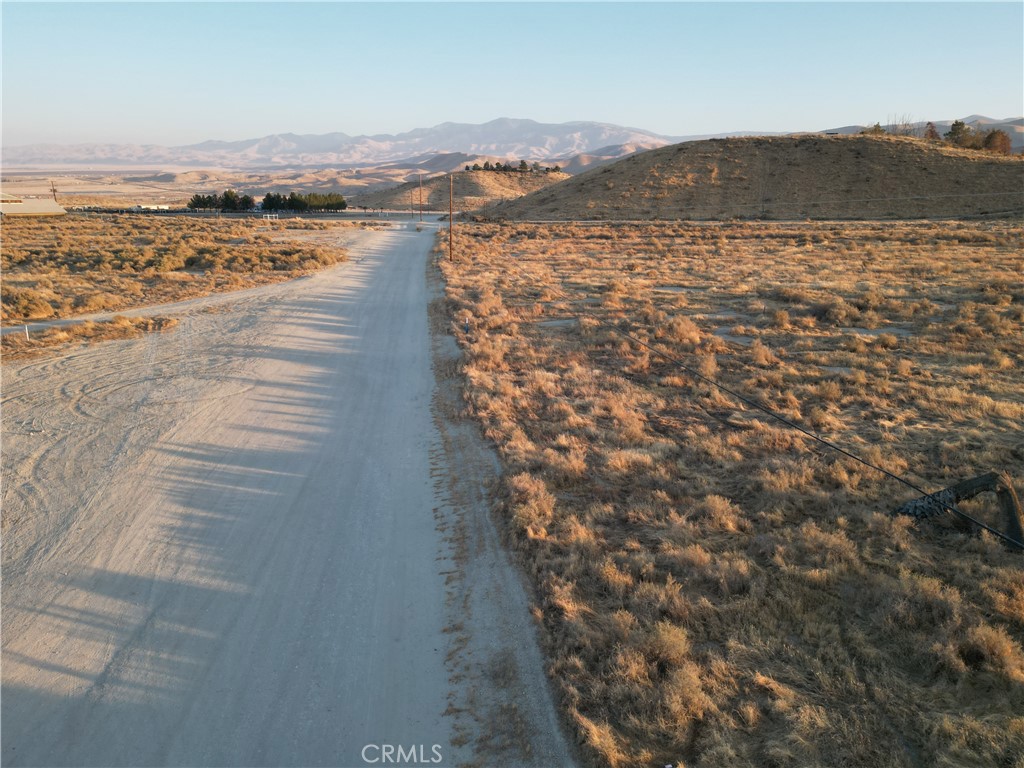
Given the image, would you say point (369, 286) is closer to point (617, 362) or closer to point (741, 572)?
point (617, 362)

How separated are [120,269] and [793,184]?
71405mm

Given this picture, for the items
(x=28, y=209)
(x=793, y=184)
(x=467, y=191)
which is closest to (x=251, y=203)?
(x=28, y=209)


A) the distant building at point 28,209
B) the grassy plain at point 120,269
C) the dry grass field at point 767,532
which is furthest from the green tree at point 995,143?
the distant building at point 28,209

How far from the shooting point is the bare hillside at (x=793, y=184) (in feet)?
203

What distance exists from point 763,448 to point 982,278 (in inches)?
839

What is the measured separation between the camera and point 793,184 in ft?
234

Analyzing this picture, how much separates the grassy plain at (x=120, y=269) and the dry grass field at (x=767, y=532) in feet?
44.0

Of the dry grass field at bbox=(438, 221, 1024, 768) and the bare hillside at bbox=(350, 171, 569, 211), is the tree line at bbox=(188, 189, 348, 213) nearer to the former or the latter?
the bare hillside at bbox=(350, 171, 569, 211)

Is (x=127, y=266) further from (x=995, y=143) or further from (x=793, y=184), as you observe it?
(x=995, y=143)

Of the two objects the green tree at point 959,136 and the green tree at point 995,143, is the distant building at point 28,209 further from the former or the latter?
the green tree at point 995,143

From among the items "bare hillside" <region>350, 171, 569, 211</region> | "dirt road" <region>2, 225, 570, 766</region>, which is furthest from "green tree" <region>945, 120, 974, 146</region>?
"dirt road" <region>2, 225, 570, 766</region>

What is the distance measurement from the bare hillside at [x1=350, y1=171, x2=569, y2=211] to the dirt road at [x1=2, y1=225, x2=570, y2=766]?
298ft

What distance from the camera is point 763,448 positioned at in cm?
949

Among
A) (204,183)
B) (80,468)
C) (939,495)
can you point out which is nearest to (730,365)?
(939,495)
